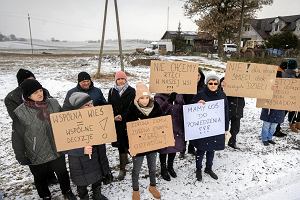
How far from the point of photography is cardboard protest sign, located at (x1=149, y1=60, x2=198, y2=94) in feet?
15.8

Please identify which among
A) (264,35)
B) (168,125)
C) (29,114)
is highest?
(264,35)

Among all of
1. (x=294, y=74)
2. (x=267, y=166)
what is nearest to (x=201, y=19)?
(x=294, y=74)

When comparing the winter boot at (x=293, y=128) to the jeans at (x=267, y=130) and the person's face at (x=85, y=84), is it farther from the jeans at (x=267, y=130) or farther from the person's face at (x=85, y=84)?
the person's face at (x=85, y=84)

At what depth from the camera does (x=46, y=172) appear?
396cm

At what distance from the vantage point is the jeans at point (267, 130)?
6234 mm

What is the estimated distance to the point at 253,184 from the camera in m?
4.67

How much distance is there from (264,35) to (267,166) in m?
59.5


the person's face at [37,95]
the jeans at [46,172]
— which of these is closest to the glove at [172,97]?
the jeans at [46,172]

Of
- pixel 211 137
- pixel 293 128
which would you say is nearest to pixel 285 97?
pixel 293 128

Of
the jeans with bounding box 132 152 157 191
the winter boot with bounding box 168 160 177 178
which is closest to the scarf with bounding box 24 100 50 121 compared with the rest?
the jeans with bounding box 132 152 157 191

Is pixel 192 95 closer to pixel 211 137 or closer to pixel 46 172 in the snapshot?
pixel 211 137

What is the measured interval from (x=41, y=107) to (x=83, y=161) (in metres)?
0.94

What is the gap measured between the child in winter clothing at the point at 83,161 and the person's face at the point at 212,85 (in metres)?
2.02

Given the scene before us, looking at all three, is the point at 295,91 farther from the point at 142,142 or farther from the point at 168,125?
the point at 142,142
